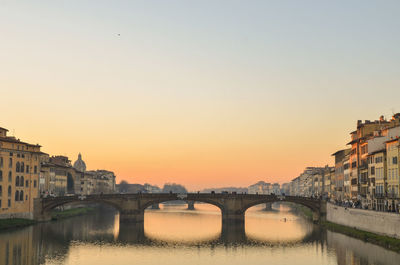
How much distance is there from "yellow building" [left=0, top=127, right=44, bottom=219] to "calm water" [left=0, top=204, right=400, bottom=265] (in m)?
7.46

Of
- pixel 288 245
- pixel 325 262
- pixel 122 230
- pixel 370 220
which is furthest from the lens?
pixel 122 230

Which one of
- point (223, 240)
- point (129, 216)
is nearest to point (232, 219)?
point (129, 216)

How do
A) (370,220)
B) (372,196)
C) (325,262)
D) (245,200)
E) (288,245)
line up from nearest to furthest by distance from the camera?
(325,262) < (370,220) < (288,245) < (372,196) < (245,200)

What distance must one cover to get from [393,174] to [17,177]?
77.0 metres

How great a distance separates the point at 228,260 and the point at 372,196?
1565 inches

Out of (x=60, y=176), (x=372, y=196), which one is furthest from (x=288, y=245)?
(x=60, y=176)

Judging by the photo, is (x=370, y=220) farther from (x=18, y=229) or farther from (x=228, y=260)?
(x=18, y=229)

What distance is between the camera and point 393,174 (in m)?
83.3

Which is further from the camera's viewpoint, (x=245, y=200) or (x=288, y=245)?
(x=245, y=200)

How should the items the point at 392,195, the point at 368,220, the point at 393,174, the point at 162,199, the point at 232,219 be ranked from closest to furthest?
the point at 368,220 < the point at 392,195 < the point at 393,174 < the point at 232,219 < the point at 162,199

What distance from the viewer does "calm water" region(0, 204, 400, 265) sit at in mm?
67500

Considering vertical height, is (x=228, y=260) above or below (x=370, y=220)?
below

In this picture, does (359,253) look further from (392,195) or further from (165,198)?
(165,198)

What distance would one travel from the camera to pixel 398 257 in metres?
60.4
